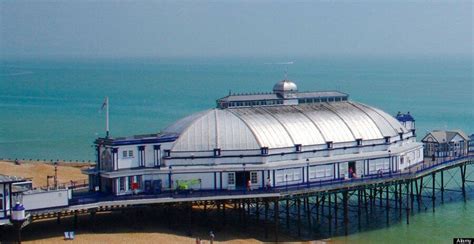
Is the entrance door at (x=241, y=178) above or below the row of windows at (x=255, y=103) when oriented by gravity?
below

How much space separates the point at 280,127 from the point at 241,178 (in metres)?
7.20

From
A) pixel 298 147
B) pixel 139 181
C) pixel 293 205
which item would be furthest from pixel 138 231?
pixel 293 205

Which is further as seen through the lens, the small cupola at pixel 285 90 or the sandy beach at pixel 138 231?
the small cupola at pixel 285 90

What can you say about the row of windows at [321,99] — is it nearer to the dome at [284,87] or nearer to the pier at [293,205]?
the dome at [284,87]

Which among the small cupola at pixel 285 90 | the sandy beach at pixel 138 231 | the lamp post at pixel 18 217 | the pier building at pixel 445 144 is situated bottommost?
the sandy beach at pixel 138 231

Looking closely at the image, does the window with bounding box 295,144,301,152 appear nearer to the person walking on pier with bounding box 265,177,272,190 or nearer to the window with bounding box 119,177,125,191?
the person walking on pier with bounding box 265,177,272,190

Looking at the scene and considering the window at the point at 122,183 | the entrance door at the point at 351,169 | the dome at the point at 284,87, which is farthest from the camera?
the dome at the point at 284,87

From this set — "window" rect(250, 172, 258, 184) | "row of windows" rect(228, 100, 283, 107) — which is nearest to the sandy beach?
"window" rect(250, 172, 258, 184)

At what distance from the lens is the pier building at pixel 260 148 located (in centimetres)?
6994

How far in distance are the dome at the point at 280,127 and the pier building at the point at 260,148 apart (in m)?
0.08

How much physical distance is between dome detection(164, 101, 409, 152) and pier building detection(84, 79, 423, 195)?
0.28 ft

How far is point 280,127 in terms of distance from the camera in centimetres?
7644

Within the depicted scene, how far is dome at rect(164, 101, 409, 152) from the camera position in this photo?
239ft

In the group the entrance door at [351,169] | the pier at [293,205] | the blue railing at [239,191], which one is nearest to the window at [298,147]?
the blue railing at [239,191]
